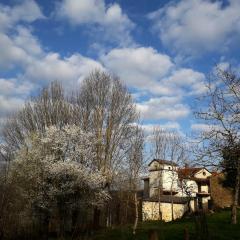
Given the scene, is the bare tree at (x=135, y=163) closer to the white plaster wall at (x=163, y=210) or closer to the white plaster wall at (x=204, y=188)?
the white plaster wall at (x=163, y=210)

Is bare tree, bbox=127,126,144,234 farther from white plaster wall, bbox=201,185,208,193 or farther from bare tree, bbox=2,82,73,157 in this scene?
white plaster wall, bbox=201,185,208,193

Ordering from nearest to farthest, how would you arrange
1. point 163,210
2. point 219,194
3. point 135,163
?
point 135,163
point 163,210
point 219,194

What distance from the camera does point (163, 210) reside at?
52.9 meters

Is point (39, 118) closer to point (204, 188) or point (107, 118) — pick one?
point (107, 118)

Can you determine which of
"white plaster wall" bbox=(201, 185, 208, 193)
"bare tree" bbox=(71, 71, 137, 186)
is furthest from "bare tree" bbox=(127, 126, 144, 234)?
"white plaster wall" bbox=(201, 185, 208, 193)

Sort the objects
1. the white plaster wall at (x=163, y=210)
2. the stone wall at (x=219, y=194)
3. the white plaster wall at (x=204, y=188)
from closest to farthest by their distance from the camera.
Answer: the white plaster wall at (x=163, y=210), the stone wall at (x=219, y=194), the white plaster wall at (x=204, y=188)

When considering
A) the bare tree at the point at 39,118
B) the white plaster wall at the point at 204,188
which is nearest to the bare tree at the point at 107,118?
the bare tree at the point at 39,118

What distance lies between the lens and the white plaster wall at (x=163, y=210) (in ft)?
169

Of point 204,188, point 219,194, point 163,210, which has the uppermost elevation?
point 204,188

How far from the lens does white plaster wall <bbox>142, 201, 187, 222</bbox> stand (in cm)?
5150

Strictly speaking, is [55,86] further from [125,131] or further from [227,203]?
[227,203]

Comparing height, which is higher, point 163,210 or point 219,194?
point 219,194

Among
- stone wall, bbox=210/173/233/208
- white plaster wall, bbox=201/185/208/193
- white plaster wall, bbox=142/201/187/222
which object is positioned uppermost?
white plaster wall, bbox=201/185/208/193

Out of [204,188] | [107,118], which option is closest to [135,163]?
[107,118]
